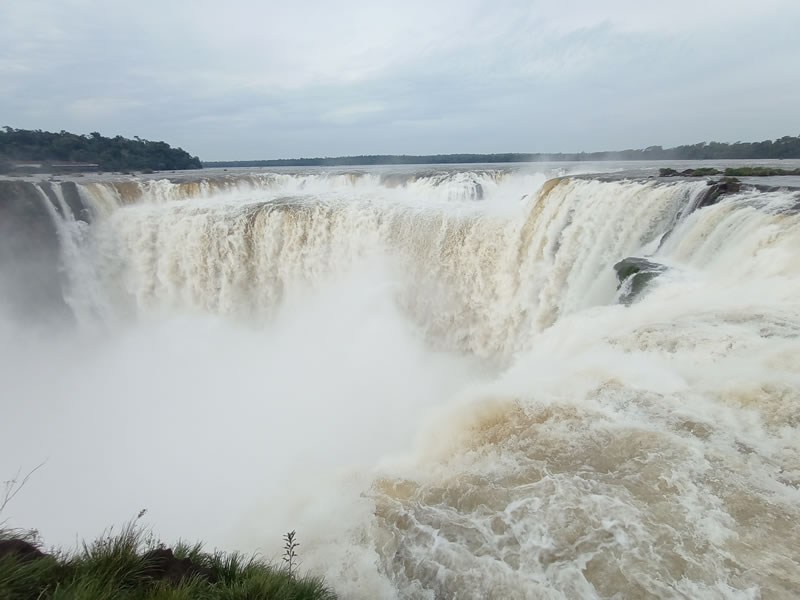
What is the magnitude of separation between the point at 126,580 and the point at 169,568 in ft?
0.82

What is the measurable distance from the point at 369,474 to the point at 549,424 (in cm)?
195

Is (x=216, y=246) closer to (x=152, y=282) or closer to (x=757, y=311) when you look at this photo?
(x=152, y=282)

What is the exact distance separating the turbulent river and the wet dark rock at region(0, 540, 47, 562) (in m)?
1.89

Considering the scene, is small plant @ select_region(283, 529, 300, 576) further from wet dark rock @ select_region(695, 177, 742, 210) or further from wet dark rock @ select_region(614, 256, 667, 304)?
wet dark rock @ select_region(695, 177, 742, 210)

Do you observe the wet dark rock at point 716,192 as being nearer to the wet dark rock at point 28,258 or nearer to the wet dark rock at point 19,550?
the wet dark rock at point 19,550

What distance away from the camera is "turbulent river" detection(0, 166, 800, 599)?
11.2ft

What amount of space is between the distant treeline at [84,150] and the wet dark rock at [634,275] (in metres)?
44.0

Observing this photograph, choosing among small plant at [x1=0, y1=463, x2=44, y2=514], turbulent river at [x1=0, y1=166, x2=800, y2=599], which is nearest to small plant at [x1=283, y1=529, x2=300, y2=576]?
turbulent river at [x1=0, y1=166, x2=800, y2=599]

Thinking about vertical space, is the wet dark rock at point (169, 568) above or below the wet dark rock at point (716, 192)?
below

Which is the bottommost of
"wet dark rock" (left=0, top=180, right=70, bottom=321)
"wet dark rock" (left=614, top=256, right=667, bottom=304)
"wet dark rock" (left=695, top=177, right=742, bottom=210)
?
"wet dark rock" (left=0, top=180, right=70, bottom=321)

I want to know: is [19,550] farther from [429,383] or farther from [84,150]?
[84,150]

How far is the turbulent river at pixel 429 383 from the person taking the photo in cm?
341

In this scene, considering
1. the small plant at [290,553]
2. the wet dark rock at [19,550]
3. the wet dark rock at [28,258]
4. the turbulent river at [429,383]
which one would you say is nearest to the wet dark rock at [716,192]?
the turbulent river at [429,383]

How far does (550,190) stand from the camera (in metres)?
13.3
